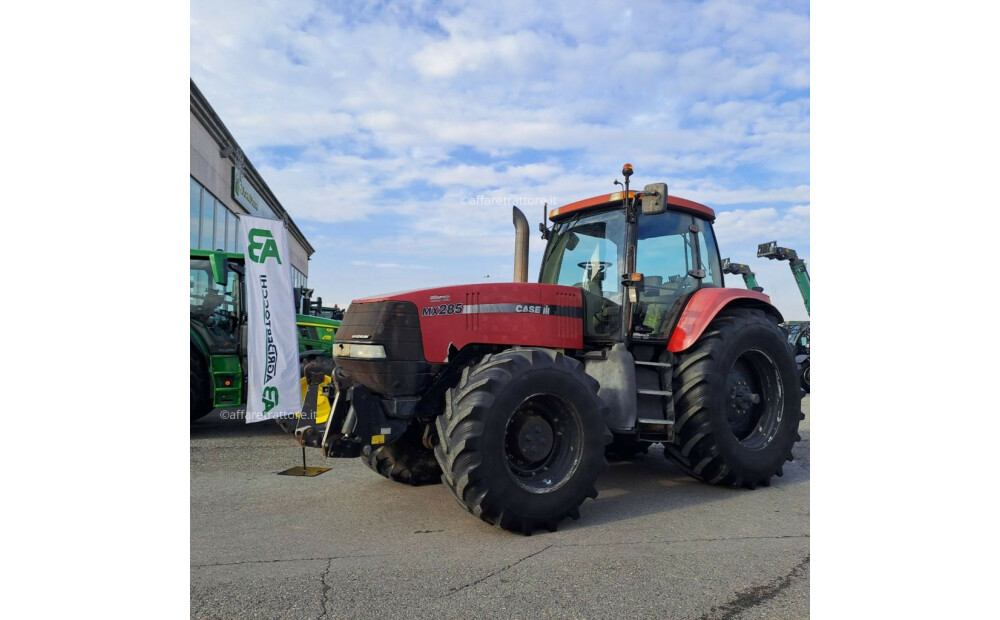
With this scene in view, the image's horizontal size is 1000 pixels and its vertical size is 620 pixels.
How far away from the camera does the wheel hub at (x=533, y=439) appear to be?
4277 millimetres

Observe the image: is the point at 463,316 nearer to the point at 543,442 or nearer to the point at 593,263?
the point at 543,442

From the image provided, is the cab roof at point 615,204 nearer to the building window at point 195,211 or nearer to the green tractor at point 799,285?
the green tractor at point 799,285

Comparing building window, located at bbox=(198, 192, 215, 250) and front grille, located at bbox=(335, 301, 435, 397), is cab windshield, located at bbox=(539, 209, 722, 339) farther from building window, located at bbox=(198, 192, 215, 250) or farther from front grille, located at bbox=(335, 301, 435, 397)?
building window, located at bbox=(198, 192, 215, 250)

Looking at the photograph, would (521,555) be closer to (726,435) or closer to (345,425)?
(345,425)

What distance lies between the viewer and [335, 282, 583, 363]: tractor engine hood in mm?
4547

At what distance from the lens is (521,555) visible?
3623 millimetres

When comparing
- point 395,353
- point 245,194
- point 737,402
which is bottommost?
point 737,402

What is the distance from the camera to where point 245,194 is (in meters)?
21.3

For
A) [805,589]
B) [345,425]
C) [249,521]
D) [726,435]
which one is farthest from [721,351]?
[249,521]

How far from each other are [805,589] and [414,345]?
2724 mm

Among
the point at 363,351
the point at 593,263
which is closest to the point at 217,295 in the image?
the point at 363,351

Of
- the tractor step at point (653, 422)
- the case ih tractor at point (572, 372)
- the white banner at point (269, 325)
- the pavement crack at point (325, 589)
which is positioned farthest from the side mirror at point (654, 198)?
the white banner at point (269, 325)

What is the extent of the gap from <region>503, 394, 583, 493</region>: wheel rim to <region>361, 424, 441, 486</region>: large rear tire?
1.18 metres

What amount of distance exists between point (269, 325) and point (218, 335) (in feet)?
6.70
